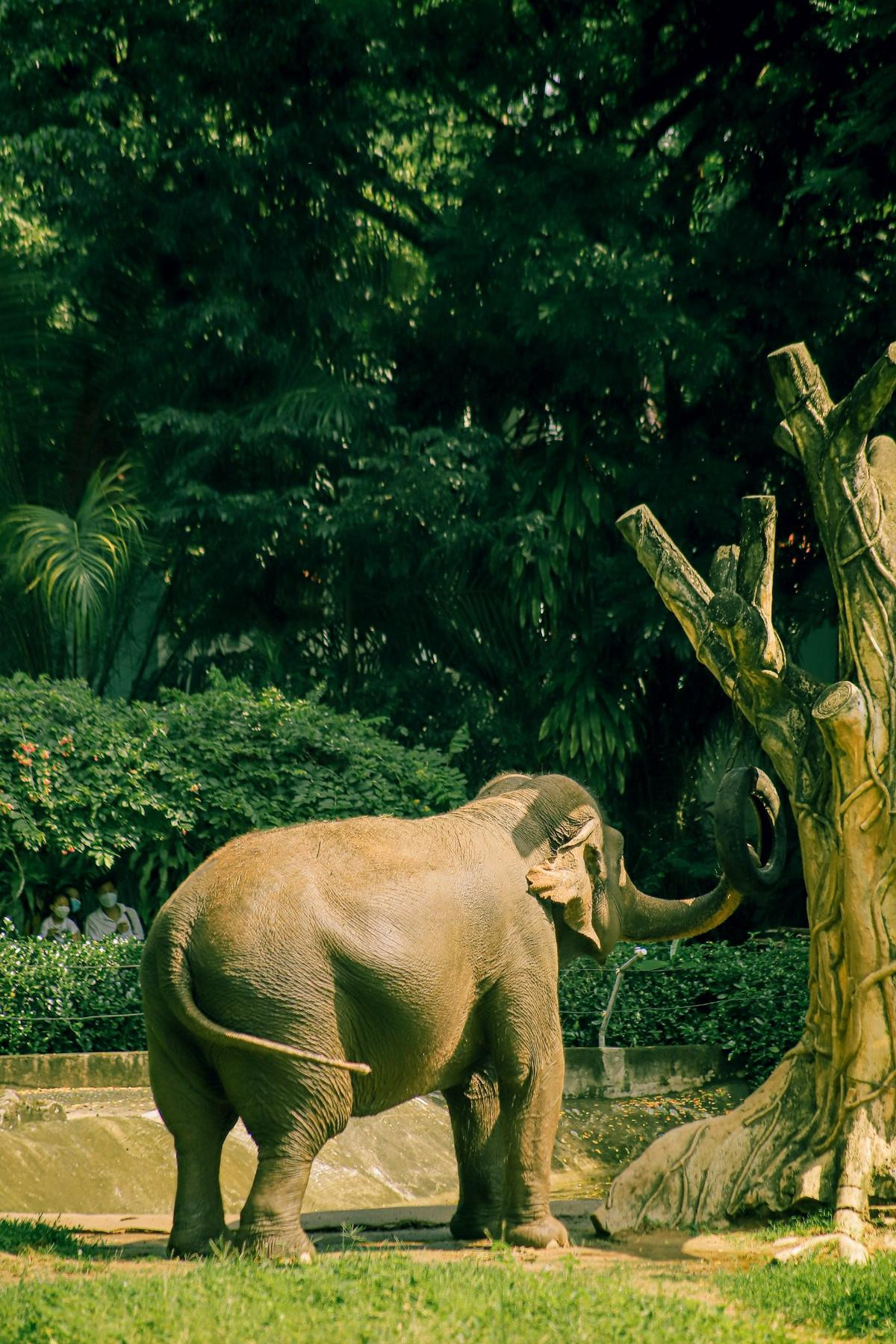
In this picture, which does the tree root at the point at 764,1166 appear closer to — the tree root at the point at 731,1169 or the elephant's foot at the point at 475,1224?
the tree root at the point at 731,1169

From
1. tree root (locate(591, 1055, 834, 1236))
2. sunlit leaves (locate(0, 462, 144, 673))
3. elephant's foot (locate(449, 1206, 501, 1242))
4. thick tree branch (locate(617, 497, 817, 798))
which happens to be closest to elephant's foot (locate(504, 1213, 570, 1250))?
elephant's foot (locate(449, 1206, 501, 1242))

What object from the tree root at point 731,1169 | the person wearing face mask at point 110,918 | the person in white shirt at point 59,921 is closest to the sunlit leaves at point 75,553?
the person wearing face mask at point 110,918

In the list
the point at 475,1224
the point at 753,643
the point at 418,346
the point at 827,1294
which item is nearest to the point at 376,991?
the point at 475,1224

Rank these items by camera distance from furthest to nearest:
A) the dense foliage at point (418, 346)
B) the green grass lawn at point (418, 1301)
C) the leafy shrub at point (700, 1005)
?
the dense foliage at point (418, 346), the leafy shrub at point (700, 1005), the green grass lawn at point (418, 1301)

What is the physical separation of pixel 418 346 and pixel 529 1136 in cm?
1079

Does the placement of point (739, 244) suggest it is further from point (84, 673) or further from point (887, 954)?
point (887, 954)

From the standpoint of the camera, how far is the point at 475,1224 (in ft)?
22.4

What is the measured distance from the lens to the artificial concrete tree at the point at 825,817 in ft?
22.2

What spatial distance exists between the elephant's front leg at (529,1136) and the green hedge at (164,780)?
6.24 m

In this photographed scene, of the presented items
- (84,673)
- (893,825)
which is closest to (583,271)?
(84,673)

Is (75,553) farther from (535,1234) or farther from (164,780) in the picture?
(535,1234)

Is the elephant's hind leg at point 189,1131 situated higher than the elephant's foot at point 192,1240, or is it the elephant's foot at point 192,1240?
the elephant's hind leg at point 189,1131

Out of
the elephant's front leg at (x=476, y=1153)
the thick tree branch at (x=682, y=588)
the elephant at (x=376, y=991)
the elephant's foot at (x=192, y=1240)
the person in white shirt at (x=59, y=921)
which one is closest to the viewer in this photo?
the elephant at (x=376, y=991)

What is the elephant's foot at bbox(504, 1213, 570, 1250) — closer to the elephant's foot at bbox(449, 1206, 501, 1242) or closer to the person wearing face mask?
the elephant's foot at bbox(449, 1206, 501, 1242)
